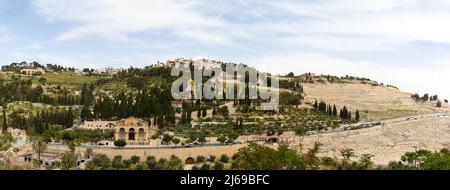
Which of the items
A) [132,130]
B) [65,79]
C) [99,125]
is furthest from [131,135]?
[65,79]

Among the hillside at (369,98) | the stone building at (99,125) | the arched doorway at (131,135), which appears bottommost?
the arched doorway at (131,135)

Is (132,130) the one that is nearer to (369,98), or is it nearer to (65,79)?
(369,98)

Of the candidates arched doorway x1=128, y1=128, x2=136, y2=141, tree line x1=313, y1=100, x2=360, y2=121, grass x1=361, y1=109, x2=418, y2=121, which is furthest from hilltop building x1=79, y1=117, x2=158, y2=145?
grass x1=361, y1=109, x2=418, y2=121

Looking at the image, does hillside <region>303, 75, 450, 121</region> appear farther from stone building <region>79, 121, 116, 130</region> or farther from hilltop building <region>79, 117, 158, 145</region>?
hilltop building <region>79, 117, 158, 145</region>

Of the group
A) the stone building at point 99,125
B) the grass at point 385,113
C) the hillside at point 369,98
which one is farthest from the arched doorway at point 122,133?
the grass at point 385,113

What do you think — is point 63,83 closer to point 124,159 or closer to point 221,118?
point 221,118

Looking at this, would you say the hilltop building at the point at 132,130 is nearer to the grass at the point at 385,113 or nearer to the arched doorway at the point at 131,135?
the arched doorway at the point at 131,135

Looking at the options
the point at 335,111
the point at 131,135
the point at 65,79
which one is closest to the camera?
the point at 131,135

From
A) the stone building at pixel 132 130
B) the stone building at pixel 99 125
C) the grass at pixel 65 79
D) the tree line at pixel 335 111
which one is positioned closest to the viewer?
the stone building at pixel 132 130

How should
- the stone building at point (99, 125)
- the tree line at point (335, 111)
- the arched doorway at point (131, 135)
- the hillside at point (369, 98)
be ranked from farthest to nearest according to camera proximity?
1. the hillside at point (369, 98)
2. the tree line at point (335, 111)
3. the stone building at point (99, 125)
4. the arched doorway at point (131, 135)

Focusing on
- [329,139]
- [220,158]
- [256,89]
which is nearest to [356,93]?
[256,89]

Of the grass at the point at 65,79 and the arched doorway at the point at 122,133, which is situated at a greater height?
the grass at the point at 65,79

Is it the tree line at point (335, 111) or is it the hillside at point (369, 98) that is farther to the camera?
the hillside at point (369, 98)
